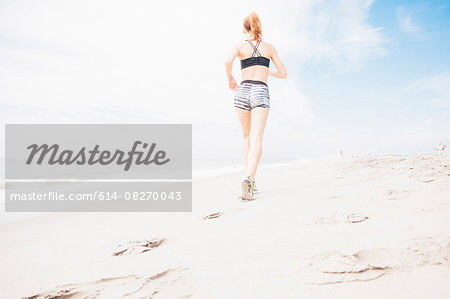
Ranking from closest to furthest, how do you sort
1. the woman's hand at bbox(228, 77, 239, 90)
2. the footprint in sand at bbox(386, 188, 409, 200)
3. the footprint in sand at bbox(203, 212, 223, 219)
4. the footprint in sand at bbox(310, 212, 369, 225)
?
1. the footprint in sand at bbox(310, 212, 369, 225)
2. the footprint in sand at bbox(386, 188, 409, 200)
3. the footprint in sand at bbox(203, 212, 223, 219)
4. the woman's hand at bbox(228, 77, 239, 90)

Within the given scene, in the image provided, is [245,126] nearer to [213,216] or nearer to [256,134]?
A: [256,134]

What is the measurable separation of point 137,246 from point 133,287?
75 centimetres

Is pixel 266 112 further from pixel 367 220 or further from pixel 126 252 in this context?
pixel 126 252

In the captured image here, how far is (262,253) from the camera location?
1557 millimetres

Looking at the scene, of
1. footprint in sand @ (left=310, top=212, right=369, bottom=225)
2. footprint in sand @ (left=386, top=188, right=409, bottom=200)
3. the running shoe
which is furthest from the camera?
the running shoe

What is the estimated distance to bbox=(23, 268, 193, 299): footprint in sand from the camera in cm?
127

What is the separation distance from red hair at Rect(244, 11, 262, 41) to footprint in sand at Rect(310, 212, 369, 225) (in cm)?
248

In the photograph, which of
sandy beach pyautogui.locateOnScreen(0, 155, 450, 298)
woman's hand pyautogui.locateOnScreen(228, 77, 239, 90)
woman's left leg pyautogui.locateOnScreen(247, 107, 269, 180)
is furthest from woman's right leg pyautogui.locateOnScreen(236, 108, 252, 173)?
sandy beach pyautogui.locateOnScreen(0, 155, 450, 298)

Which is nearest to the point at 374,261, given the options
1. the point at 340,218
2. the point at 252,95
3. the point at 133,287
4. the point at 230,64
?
the point at 340,218

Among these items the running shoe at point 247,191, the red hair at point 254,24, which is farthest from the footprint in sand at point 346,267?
the red hair at point 254,24

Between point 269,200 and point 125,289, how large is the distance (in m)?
2.06

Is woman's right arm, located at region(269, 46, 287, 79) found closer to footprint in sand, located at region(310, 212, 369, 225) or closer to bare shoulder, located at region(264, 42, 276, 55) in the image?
bare shoulder, located at region(264, 42, 276, 55)

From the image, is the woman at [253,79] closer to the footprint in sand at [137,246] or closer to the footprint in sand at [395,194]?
the footprint in sand at [395,194]

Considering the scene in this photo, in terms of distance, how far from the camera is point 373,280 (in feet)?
3.64
